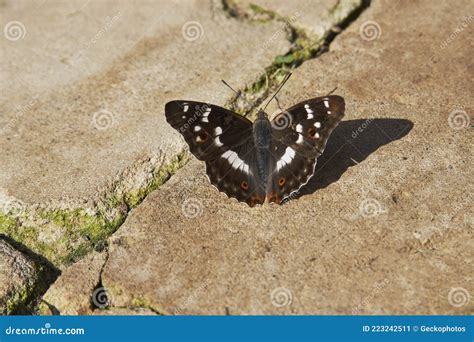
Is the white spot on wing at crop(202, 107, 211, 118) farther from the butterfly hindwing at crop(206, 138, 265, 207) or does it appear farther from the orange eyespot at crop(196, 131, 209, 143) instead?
the butterfly hindwing at crop(206, 138, 265, 207)

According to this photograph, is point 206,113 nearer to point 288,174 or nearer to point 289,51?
point 288,174

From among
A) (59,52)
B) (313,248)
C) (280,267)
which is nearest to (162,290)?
(280,267)

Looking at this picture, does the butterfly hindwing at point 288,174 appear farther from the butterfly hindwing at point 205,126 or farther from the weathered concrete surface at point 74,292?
the weathered concrete surface at point 74,292

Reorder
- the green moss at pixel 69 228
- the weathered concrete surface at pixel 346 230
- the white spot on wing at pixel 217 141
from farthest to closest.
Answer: the white spot on wing at pixel 217 141 < the green moss at pixel 69 228 < the weathered concrete surface at pixel 346 230

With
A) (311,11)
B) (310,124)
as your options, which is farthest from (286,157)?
(311,11)

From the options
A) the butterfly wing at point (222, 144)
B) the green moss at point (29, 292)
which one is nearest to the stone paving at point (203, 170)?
the green moss at point (29, 292)

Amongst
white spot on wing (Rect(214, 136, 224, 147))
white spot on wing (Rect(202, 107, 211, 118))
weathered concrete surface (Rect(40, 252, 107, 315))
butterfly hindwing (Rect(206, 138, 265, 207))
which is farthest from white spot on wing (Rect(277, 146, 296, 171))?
weathered concrete surface (Rect(40, 252, 107, 315))
